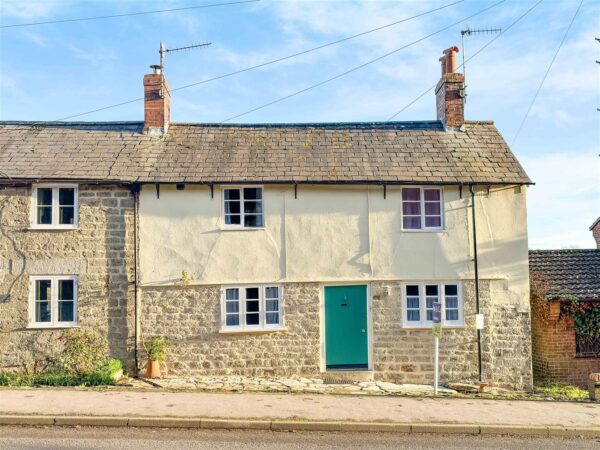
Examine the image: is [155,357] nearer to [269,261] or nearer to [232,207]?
[269,261]

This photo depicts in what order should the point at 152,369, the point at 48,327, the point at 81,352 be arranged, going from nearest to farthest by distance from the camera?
the point at 81,352 < the point at 152,369 < the point at 48,327

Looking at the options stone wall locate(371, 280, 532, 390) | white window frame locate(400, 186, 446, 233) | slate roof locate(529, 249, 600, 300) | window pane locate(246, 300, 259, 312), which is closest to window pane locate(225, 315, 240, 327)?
window pane locate(246, 300, 259, 312)

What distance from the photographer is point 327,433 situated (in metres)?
9.91

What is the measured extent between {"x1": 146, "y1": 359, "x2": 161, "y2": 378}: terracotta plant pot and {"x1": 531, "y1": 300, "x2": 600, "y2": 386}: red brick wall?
1075 centimetres

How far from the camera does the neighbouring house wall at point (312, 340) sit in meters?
14.9

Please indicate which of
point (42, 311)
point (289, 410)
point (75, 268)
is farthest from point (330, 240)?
point (42, 311)

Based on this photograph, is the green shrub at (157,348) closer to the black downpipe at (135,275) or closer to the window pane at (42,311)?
the black downpipe at (135,275)

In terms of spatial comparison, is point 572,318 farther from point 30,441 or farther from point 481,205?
point 30,441

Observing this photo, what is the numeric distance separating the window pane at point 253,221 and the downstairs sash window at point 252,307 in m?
1.71

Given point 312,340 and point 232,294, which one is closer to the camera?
point 312,340

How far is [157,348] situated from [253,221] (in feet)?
13.8

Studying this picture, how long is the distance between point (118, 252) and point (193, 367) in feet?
12.0

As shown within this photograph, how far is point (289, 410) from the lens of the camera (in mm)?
10891

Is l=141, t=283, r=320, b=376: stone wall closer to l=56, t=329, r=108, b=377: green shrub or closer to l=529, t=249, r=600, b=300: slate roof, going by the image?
l=56, t=329, r=108, b=377: green shrub
